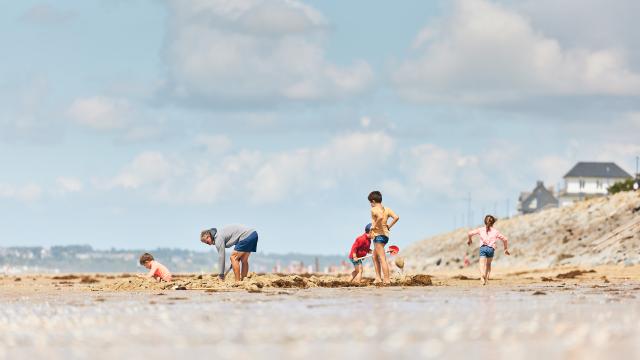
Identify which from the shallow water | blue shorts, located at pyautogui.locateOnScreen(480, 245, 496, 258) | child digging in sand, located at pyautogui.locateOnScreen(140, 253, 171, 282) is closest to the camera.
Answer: the shallow water

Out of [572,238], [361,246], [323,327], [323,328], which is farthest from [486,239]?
[572,238]

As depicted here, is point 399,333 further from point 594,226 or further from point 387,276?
point 594,226

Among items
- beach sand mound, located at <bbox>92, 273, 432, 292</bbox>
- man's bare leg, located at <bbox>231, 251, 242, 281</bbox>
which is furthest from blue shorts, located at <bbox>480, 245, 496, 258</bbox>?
man's bare leg, located at <bbox>231, 251, 242, 281</bbox>

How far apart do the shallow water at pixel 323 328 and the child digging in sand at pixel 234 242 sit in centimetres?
536

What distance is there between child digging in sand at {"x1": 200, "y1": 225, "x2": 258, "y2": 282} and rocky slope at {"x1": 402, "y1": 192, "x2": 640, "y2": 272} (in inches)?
899

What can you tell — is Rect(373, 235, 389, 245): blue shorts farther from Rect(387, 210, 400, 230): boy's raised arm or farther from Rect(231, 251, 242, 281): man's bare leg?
Rect(231, 251, 242, 281): man's bare leg

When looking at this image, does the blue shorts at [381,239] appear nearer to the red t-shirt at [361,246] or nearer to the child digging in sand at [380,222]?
the child digging in sand at [380,222]

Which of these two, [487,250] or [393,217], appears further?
[487,250]

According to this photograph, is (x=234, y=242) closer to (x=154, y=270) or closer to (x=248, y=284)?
(x=248, y=284)

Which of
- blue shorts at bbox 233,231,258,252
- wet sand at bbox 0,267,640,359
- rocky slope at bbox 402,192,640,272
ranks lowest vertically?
wet sand at bbox 0,267,640,359

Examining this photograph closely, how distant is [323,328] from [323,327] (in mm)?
125

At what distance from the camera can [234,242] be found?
2228 cm

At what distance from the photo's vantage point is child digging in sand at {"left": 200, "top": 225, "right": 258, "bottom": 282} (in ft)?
71.9

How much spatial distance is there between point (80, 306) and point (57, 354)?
7048 mm
